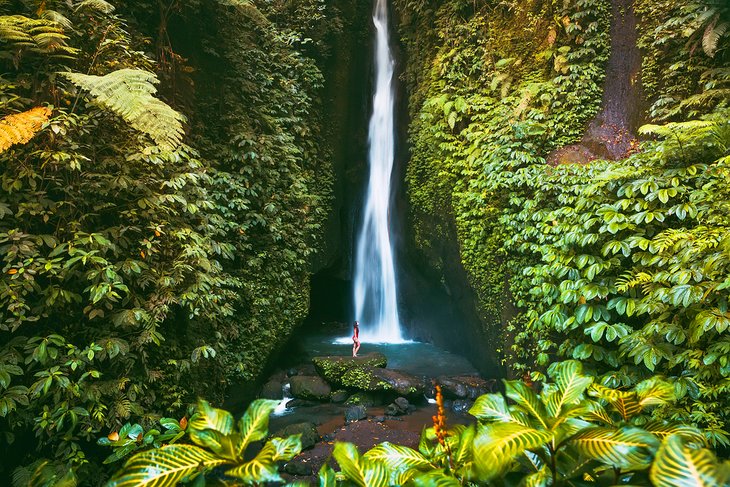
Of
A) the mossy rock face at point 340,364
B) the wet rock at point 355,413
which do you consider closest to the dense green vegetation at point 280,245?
the mossy rock face at point 340,364

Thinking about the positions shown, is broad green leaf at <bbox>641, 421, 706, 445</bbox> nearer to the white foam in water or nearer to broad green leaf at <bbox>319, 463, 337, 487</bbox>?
broad green leaf at <bbox>319, 463, 337, 487</bbox>

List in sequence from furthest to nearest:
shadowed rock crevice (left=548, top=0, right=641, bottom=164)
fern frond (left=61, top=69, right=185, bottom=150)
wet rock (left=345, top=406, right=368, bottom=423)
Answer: wet rock (left=345, top=406, right=368, bottom=423), shadowed rock crevice (left=548, top=0, right=641, bottom=164), fern frond (left=61, top=69, right=185, bottom=150)

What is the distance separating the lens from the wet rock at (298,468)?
5.02 metres

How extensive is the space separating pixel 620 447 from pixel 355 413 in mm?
6288

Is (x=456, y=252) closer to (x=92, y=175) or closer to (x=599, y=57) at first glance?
(x=599, y=57)

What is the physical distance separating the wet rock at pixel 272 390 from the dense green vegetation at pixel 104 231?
884mm

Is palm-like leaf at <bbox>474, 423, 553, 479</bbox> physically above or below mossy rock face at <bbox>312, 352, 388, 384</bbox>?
above

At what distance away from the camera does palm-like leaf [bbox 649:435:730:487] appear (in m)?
0.76

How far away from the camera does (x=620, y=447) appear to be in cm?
94

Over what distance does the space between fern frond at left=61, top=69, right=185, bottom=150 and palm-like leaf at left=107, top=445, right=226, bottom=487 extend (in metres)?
3.42

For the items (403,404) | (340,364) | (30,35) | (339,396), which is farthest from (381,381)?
(30,35)

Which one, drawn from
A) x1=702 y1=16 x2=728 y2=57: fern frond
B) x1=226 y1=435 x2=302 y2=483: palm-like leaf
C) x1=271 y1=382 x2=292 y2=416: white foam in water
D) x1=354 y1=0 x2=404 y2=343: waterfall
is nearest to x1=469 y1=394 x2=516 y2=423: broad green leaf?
x1=226 y1=435 x2=302 y2=483: palm-like leaf

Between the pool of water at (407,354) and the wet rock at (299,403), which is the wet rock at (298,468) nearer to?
the wet rock at (299,403)

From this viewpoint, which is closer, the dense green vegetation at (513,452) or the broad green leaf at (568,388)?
the dense green vegetation at (513,452)
